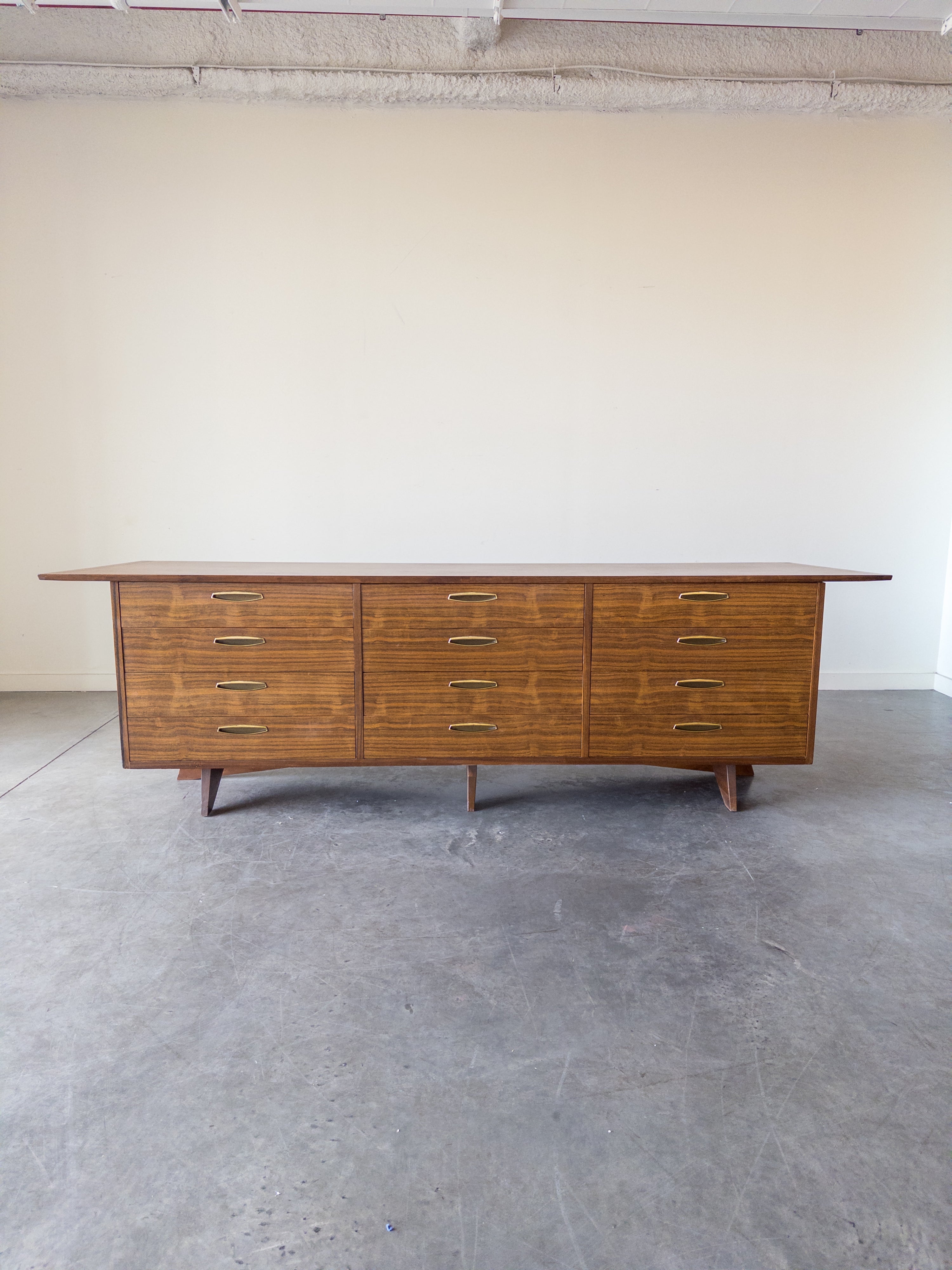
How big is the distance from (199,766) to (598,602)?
1.27m

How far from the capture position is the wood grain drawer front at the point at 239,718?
2262mm

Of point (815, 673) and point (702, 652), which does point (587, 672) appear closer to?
point (702, 652)

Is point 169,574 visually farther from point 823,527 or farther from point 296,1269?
point 823,527

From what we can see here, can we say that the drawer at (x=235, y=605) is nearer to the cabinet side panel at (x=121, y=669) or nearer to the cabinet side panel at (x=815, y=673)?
the cabinet side panel at (x=121, y=669)

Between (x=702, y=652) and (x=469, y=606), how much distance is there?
70cm

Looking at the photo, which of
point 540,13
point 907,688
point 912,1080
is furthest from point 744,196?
point 912,1080

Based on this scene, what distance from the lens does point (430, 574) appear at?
7.35 feet

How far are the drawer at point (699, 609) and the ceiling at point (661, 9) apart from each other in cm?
249

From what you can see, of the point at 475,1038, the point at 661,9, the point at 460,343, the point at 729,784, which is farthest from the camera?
the point at 460,343

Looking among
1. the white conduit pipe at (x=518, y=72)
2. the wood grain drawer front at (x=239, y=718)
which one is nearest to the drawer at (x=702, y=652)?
the wood grain drawer front at (x=239, y=718)

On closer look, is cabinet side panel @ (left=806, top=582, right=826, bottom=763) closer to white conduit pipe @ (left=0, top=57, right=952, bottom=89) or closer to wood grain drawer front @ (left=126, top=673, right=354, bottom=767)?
wood grain drawer front @ (left=126, top=673, right=354, bottom=767)

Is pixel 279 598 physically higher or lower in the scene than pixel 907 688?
higher

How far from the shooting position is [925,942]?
1680mm

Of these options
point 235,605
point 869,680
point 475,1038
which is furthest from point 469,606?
point 869,680
